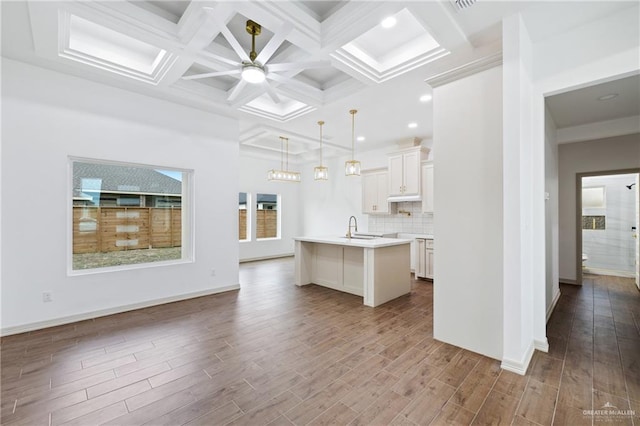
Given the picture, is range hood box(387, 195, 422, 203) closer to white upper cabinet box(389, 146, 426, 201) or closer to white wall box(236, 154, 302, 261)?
white upper cabinet box(389, 146, 426, 201)

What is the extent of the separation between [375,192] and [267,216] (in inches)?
142

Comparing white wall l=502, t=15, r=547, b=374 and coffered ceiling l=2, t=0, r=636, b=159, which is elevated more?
coffered ceiling l=2, t=0, r=636, b=159

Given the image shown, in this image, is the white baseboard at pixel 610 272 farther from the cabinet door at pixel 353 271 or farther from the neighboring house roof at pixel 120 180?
the neighboring house roof at pixel 120 180

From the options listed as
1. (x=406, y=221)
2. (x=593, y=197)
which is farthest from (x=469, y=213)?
(x=593, y=197)

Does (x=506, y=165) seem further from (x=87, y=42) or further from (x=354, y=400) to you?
(x=87, y=42)

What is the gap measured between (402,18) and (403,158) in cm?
351

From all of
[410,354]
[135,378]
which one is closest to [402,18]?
[410,354]

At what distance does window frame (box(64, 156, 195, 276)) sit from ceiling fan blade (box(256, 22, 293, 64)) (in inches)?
→ 104

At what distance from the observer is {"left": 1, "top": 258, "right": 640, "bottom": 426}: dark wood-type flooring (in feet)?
5.95

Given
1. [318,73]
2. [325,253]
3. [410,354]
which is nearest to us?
[410,354]

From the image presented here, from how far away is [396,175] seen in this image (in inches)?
241

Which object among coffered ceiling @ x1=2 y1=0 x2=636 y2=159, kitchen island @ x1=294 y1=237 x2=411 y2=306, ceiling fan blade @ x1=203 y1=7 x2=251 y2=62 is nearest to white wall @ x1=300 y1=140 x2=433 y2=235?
kitchen island @ x1=294 y1=237 x2=411 y2=306

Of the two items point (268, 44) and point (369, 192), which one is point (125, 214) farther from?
point (369, 192)

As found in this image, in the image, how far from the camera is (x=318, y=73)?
3.81 meters
